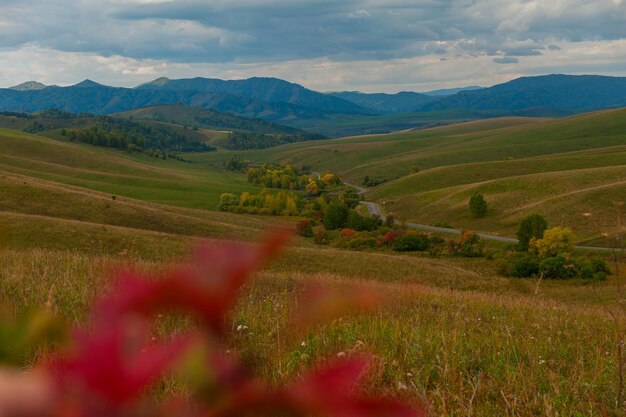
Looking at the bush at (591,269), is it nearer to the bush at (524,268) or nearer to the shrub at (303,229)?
the bush at (524,268)

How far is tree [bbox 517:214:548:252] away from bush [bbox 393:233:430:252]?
45.4ft

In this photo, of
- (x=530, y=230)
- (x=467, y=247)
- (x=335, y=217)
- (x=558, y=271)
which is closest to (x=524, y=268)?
(x=558, y=271)

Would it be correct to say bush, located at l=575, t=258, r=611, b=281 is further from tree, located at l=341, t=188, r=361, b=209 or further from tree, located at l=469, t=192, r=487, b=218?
tree, located at l=341, t=188, r=361, b=209

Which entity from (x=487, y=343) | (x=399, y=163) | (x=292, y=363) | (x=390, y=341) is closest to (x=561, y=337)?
(x=487, y=343)

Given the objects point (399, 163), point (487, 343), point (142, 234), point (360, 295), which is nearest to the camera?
point (360, 295)

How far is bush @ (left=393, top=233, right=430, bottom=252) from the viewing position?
76.1m

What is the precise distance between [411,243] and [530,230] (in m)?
18.3

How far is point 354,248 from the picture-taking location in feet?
250

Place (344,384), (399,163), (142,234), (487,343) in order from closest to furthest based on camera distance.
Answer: (344,384) → (487,343) → (142,234) → (399,163)

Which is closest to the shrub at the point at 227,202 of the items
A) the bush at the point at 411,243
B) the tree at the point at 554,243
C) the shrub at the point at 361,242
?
the shrub at the point at 361,242

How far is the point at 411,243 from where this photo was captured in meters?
77.5

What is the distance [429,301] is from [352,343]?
4.94 metres

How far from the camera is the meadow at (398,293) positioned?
14.6 ft

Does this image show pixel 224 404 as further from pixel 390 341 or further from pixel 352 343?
pixel 390 341
